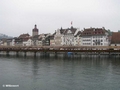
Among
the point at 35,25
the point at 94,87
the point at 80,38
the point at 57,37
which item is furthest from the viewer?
the point at 35,25

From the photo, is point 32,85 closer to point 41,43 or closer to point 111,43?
point 111,43

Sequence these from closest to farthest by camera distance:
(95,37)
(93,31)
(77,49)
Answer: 1. (77,49)
2. (95,37)
3. (93,31)

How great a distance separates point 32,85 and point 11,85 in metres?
2.37

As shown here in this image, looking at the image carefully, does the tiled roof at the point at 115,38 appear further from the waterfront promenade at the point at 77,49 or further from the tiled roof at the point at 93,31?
the waterfront promenade at the point at 77,49

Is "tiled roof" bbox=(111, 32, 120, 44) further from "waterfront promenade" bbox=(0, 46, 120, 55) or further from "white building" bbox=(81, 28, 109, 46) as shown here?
"waterfront promenade" bbox=(0, 46, 120, 55)

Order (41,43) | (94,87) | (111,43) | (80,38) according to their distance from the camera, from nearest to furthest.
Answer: (94,87)
(111,43)
(80,38)
(41,43)

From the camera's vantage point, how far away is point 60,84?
24.7 meters

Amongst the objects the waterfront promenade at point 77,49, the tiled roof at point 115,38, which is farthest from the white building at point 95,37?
the waterfront promenade at point 77,49

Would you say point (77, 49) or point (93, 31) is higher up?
point (93, 31)

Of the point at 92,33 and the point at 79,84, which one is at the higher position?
the point at 92,33

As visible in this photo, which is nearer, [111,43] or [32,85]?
[32,85]

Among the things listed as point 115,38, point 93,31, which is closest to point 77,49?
point 93,31

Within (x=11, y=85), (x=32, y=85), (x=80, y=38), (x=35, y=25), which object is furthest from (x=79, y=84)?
(x=35, y=25)

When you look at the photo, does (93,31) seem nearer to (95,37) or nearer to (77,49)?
(95,37)
